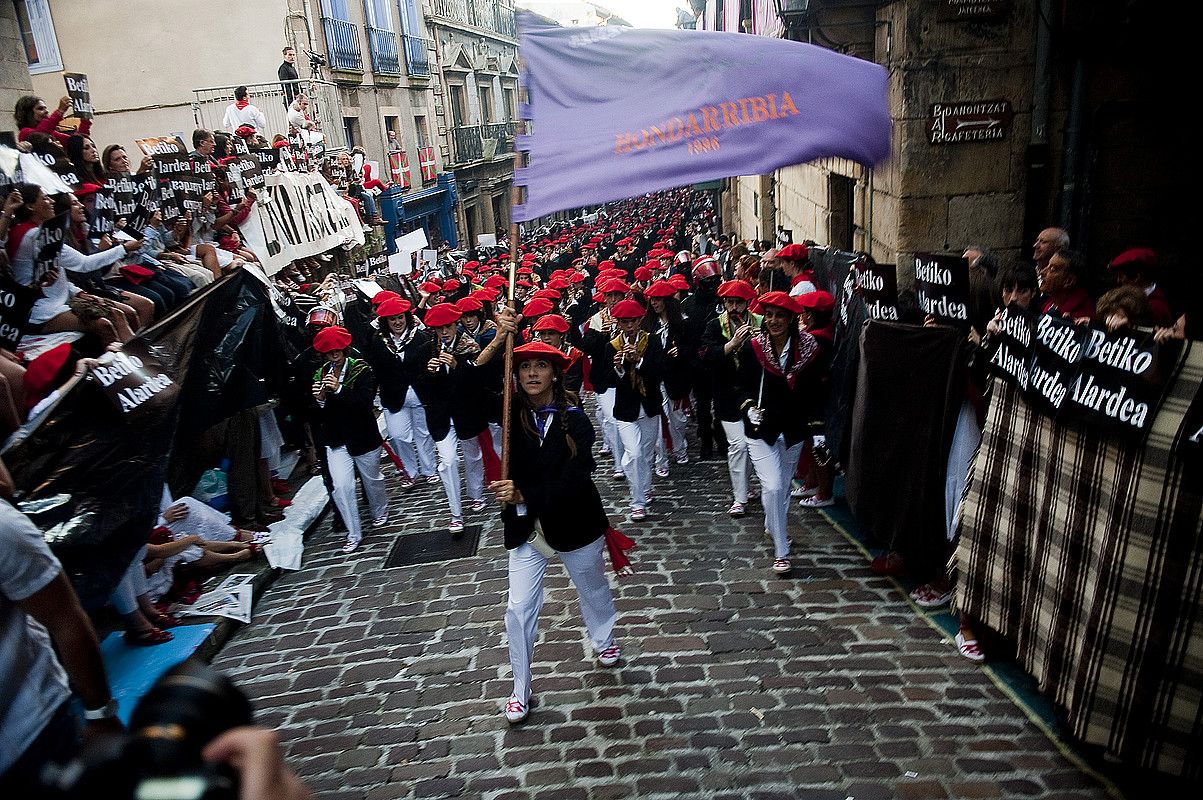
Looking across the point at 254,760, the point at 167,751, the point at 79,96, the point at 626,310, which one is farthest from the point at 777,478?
the point at 79,96

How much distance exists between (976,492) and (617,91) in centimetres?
334

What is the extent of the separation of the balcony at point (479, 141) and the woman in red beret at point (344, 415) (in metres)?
28.9

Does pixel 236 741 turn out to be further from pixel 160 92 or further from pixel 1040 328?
pixel 160 92

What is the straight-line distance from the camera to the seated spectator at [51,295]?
6453 millimetres

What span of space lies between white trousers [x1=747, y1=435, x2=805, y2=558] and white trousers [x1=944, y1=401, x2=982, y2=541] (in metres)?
1.31

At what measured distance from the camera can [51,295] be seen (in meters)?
6.91

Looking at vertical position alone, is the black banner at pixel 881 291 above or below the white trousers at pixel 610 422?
above

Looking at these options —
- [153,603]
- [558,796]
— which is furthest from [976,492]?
[153,603]

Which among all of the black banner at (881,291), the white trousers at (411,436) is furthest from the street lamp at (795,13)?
the white trousers at (411,436)

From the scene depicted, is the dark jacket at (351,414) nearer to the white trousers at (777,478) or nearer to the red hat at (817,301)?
the white trousers at (777,478)

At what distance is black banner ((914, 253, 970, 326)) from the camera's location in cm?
555

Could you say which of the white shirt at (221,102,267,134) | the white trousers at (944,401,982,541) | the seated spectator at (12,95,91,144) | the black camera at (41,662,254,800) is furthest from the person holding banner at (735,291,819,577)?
the white shirt at (221,102,267,134)

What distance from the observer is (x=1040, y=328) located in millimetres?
4520

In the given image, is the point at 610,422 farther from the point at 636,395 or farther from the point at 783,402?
the point at 783,402
